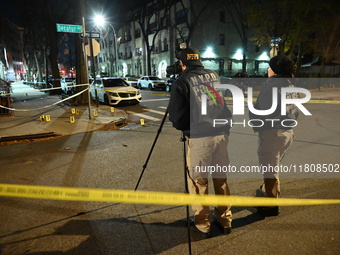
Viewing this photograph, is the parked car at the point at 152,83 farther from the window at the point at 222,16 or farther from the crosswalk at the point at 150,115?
the window at the point at 222,16

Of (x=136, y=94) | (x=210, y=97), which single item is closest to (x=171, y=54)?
(x=136, y=94)

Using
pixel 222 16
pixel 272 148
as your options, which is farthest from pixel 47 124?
pixel 222 16

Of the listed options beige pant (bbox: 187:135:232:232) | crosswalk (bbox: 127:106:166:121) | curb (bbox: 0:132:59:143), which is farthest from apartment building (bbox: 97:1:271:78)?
beige pant (bbox: 187:135:232:232)

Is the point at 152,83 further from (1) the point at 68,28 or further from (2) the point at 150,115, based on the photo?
(1) the point at 68,28

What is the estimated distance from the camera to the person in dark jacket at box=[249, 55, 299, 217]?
2.95 m

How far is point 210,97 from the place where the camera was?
2734mm

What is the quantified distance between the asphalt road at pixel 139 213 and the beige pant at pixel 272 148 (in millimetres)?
447

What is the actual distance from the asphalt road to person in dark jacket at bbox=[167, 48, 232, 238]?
330 mm

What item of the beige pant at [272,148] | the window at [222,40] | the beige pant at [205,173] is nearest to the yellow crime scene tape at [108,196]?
the beige pant at [205,173]

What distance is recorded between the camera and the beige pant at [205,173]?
279 centimetres

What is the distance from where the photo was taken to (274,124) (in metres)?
3.03

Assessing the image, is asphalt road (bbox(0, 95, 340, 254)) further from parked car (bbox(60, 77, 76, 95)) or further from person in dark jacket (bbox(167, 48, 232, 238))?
parked car (bbox(60, 77, 76, 95))

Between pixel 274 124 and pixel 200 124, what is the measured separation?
991mm

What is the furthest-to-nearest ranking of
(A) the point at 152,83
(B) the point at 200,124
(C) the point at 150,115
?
(A) the point at 152,83 → (C) the point at 150,115 → (B) the point at 200,124
